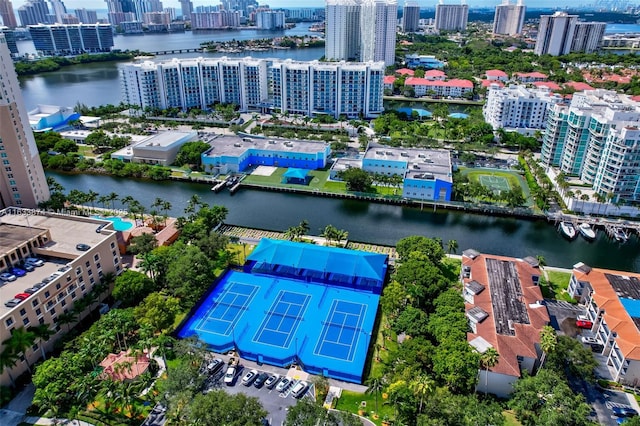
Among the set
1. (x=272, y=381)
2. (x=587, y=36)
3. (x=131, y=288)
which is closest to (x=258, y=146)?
(x=131, y=288)

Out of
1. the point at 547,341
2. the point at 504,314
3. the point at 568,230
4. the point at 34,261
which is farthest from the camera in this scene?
the point at 568,230

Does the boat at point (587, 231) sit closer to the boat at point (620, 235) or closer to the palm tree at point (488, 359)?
the boat at point (620, 235)

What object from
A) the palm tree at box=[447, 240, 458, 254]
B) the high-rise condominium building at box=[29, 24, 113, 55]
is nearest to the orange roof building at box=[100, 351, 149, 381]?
the palm tree at box=[447, 240, 458, 254]

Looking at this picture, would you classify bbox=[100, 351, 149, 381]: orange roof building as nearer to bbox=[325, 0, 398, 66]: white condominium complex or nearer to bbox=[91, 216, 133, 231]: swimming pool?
bbox=[91, 216, 133, 231]: swimming pool

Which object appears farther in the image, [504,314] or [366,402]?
[504,314]

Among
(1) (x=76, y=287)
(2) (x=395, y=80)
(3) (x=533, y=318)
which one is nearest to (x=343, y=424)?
(3) (x=533, y=318)

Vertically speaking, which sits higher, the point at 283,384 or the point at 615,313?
the point at 615,313

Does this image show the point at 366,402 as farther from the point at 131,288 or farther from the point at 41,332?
the point at 41,332
